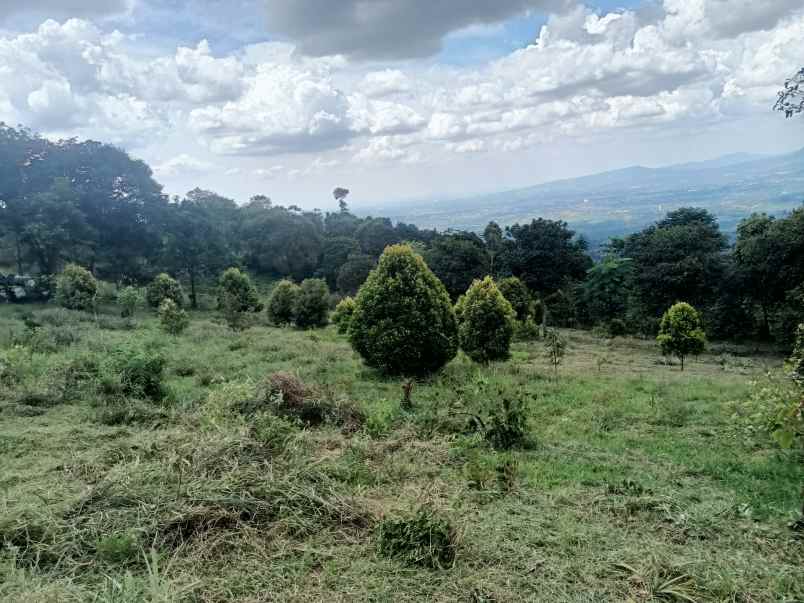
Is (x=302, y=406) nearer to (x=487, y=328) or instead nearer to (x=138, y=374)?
(x=138, y=374)

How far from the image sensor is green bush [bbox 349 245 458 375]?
34.1ft

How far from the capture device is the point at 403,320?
34.2 feet

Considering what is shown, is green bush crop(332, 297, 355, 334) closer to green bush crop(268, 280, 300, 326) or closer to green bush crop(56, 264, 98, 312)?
green bush crop(268, 280, 300, 326)

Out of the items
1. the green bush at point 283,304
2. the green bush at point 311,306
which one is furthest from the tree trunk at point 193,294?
the green bush at point 311,306

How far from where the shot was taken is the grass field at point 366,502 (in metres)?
3.48

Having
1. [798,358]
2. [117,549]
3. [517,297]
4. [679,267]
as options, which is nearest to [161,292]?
[517,297]

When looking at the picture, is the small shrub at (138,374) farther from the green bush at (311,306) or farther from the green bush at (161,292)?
the green bush at (161,292)

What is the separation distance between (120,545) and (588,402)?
7.55 meters

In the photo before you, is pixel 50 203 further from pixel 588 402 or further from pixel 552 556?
pixel 552 556

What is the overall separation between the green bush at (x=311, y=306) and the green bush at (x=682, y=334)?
14.3 metres

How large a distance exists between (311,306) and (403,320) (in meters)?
14.2

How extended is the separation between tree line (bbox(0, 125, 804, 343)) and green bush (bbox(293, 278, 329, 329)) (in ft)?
33.1

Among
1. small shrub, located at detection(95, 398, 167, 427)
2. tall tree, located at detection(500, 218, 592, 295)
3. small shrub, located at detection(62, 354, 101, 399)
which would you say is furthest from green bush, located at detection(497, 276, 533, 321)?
small shrub, located at detection(95, 398, 167, 427)

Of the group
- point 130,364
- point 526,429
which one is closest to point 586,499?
point 526,429
